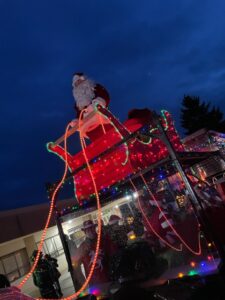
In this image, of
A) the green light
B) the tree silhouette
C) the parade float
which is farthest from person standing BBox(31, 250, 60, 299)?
the tree silhouette

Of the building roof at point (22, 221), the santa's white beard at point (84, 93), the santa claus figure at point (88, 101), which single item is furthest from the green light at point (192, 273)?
the building roof at point (22, 221)

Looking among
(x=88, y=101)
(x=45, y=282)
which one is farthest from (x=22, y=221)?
(x=88, y=101)

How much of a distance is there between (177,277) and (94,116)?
408cm

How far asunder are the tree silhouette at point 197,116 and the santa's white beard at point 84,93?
3596cm

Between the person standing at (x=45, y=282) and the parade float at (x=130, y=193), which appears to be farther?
the person standing at (x=45, y=282)

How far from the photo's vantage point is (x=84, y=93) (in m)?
8.53

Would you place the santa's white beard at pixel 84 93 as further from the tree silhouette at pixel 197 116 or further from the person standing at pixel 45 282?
the tree silhouette at pixel 197 116

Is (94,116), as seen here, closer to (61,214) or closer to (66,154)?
(66,154)

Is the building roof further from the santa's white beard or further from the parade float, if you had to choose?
the santa's white beard

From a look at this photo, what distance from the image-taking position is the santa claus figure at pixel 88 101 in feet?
25.6

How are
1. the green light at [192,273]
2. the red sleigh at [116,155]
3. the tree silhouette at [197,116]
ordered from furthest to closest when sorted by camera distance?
the tree silhouette at [197,116] < the red sleigh at [116,155] < the green light at [192,273]

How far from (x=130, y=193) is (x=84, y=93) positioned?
3104 millimetres

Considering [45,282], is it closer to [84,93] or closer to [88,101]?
[88,101]

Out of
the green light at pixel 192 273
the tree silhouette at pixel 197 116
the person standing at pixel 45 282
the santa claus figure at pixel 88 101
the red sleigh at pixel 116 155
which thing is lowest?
the green light at pixel 192 273
